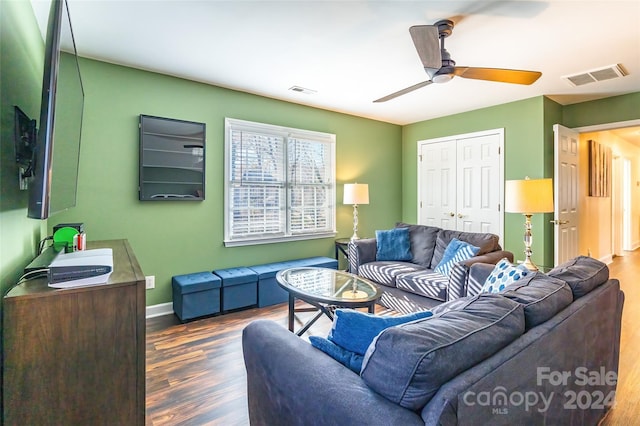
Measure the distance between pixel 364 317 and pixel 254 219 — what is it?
121 inches

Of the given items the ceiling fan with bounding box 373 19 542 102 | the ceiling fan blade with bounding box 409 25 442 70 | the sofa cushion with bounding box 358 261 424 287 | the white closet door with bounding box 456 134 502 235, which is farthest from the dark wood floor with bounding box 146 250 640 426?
the ceiling fan blade with bounding box 409 25 442 70

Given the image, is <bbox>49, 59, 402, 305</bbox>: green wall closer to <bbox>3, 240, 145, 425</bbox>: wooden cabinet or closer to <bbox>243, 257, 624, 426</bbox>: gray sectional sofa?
<bbox>3, 240, 145, 425</bbox>: wooden cabinet

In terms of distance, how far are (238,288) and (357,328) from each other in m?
2.57

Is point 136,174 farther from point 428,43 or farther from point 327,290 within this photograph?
point 428,43

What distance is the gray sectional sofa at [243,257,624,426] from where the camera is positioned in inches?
34.6

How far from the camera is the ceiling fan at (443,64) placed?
7.04ft

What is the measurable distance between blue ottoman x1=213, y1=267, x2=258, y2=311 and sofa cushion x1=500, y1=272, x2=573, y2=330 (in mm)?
2686

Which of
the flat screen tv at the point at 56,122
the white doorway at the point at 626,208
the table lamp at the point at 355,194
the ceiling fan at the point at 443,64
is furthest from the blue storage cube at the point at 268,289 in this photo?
the white doorway at the point at 626,208

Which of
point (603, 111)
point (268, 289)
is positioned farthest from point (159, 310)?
point (603, 111)

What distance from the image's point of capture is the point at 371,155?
5.49 meters

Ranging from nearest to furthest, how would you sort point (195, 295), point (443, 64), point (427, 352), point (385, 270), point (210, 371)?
point (427, 352) → point (210, 371) → point (443, 64) → point (195, 295) → point (385, 270)

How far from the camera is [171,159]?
3480mm

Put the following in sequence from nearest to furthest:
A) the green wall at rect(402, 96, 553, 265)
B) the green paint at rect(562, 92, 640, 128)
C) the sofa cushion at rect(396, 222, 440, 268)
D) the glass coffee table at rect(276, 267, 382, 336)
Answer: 1. the glass coffee table at rect(276, 267, 382, 336)
2. the sofa cushion at rect(396, 222, 440, 268)
3. the green paint at rect(562, 92, 640, 128)
4. the green wall at rect(402, 96, 553, 265)

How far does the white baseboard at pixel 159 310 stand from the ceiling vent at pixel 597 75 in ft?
16.0
